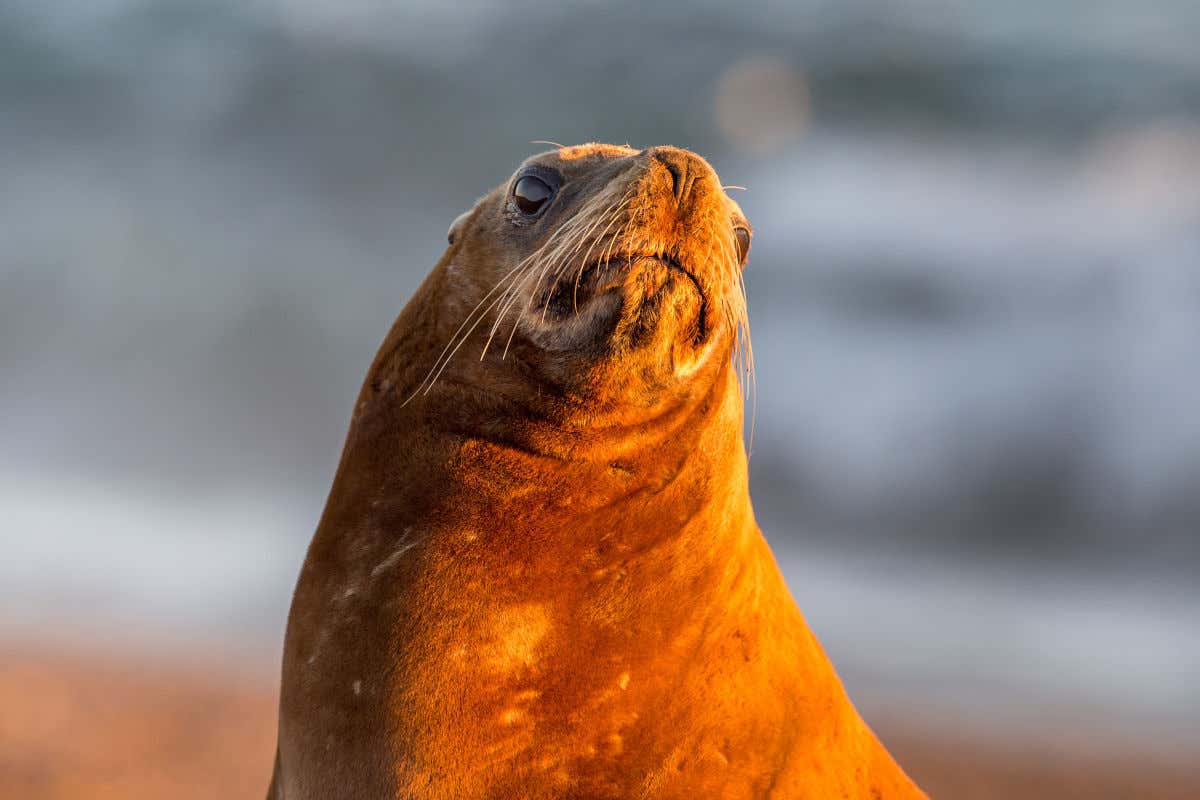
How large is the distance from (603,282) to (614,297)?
0.06 metres

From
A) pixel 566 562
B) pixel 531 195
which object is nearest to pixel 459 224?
pixel 531 195

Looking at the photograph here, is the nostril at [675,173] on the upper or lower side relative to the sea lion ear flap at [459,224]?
lower

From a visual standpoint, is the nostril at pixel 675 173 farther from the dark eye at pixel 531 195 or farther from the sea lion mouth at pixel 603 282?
the dark eye at pixel 531 195

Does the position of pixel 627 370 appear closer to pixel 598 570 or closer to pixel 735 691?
pixel 598 570

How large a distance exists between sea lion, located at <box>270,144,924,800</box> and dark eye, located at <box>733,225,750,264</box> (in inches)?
21.1

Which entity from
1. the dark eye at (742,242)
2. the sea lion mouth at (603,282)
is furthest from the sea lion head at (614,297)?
the dark eye at (742,242)

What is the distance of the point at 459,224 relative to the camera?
16.0 feet

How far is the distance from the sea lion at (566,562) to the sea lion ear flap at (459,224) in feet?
1.99

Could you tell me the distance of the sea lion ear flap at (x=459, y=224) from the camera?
482 cm

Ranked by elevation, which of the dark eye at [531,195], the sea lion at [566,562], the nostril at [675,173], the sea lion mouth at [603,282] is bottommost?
the sea lion at [566,562]

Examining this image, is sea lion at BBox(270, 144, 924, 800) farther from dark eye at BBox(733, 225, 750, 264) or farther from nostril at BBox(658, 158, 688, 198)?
dark eye at BBox(733, 225, 750, 264)

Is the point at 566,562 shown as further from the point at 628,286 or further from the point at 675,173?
the point at 675,173

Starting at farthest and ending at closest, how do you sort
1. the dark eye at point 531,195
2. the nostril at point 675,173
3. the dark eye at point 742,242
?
the dark eye at point 742,242, the dark eye at point 531,195, the nostril at point 675,173

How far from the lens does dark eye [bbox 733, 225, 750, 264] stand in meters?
4.71
